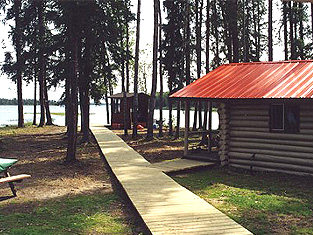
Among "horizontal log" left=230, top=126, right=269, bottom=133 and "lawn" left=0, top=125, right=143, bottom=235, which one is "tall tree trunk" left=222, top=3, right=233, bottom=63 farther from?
"lawn" left=0, top=125, right=143, bottom=235

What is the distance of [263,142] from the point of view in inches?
529

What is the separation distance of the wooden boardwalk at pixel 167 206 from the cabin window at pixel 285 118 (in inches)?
195

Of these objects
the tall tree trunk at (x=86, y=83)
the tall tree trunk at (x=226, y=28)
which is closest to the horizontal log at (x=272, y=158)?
the tall tree trunk at (x=86, y=83)

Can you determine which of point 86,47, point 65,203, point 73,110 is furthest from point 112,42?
point 65,203

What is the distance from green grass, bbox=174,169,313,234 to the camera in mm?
7613

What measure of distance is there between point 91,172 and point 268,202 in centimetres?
699

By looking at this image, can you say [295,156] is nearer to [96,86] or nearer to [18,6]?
[96,86]

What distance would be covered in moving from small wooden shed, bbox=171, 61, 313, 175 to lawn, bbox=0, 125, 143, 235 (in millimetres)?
5417

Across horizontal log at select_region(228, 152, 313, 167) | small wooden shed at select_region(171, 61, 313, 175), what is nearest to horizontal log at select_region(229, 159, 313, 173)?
small wooden shed at select_region(171, 61, 313, 175)

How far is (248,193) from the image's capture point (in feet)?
33.8

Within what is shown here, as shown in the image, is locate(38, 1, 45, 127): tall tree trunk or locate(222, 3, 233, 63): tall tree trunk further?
locate(222, 3, 233, 63): tall tree trunk

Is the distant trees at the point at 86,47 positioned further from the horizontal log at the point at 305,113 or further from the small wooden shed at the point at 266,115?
the horizontal log at the point at 305,113

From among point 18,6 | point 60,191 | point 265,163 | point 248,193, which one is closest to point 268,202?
point 248,193

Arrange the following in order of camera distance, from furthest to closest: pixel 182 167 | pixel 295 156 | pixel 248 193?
1. pixel 182 167
2. pixel 295 156
3. pixel 248 193
